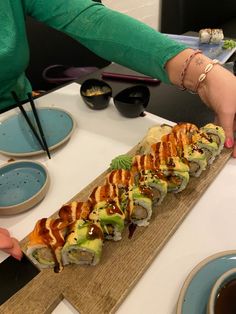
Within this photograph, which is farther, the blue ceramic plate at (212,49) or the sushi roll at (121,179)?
the blue ceramic plate at (212,49)

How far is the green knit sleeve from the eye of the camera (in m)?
1.09

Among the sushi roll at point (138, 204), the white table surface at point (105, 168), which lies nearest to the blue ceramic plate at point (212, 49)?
the white table surface at point (105, 168)

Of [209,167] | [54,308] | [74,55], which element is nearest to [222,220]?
[209,167]

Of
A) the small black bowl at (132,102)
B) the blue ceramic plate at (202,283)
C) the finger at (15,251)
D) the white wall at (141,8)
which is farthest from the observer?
the white wall at (141,8)

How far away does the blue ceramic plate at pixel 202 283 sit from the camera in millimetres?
577

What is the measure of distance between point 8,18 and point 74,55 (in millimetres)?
1024

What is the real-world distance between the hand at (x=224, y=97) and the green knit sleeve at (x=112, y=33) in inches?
6.4

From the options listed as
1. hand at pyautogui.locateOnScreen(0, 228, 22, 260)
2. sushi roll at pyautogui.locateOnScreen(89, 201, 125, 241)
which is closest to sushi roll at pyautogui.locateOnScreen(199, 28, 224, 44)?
sushi roll at pyautogui.locateOnScreen(89, 201, 125, 241)

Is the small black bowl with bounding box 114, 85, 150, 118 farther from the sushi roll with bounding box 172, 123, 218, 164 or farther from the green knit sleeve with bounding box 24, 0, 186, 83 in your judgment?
the sushi roll with bounding box 172, 123, 218, 164

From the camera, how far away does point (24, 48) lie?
126cm

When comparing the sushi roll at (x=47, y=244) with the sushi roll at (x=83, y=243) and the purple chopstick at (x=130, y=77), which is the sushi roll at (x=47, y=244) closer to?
the sushi roll at (x=83, y=243)

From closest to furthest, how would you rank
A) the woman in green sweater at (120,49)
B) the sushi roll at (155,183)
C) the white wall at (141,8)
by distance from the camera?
the sushi roll at (155,183), the woman in green sweater at (120,49), the white wall at (141,8)

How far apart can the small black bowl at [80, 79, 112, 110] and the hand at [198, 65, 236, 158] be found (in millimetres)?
407

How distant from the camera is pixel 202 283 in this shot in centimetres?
60
